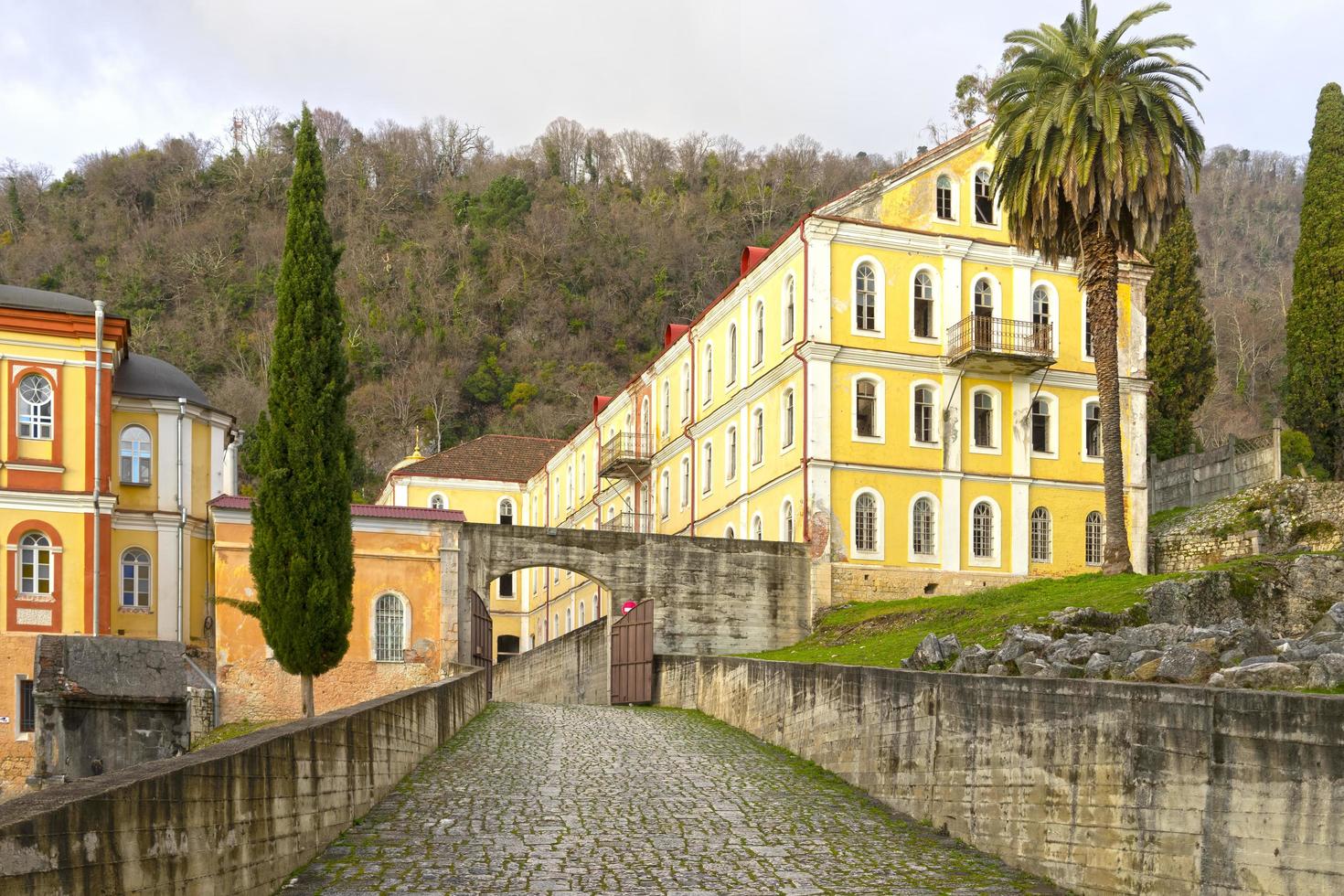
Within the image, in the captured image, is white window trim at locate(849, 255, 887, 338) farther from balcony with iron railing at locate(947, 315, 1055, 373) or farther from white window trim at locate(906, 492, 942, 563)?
white window trim at locate(906, 492, 942, 563)

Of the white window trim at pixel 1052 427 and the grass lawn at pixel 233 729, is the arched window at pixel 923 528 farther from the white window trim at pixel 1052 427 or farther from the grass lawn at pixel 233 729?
the grass lawn at pixel 233 729

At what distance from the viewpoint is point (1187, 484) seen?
1753 inches

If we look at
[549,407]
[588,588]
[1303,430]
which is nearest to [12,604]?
[588,588]

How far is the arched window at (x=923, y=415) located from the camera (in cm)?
4047

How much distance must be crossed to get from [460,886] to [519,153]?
Answer: 11624 centimetres

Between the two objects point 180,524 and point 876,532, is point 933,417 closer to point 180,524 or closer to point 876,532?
point 876,532

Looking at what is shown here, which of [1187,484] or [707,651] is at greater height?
[1187,484]

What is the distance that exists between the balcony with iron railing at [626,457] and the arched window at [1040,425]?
647 inches

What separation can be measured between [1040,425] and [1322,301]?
980 cm

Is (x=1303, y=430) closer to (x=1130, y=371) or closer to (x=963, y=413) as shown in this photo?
(x=1130, y=371)

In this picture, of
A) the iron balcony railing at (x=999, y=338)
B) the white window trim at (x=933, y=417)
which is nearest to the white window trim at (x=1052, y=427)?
the iron balcony railing at (x=999, y=338)

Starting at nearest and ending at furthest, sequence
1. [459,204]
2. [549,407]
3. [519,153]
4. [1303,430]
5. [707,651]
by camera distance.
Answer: [707,651] < [1303,430] < [549,407] < [459,204] < [519,153]

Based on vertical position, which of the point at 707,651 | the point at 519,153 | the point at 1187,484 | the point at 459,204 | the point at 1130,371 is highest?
the point at 519,153

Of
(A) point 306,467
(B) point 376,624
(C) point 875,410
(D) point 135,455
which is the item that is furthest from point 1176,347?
(D) point 135,455
